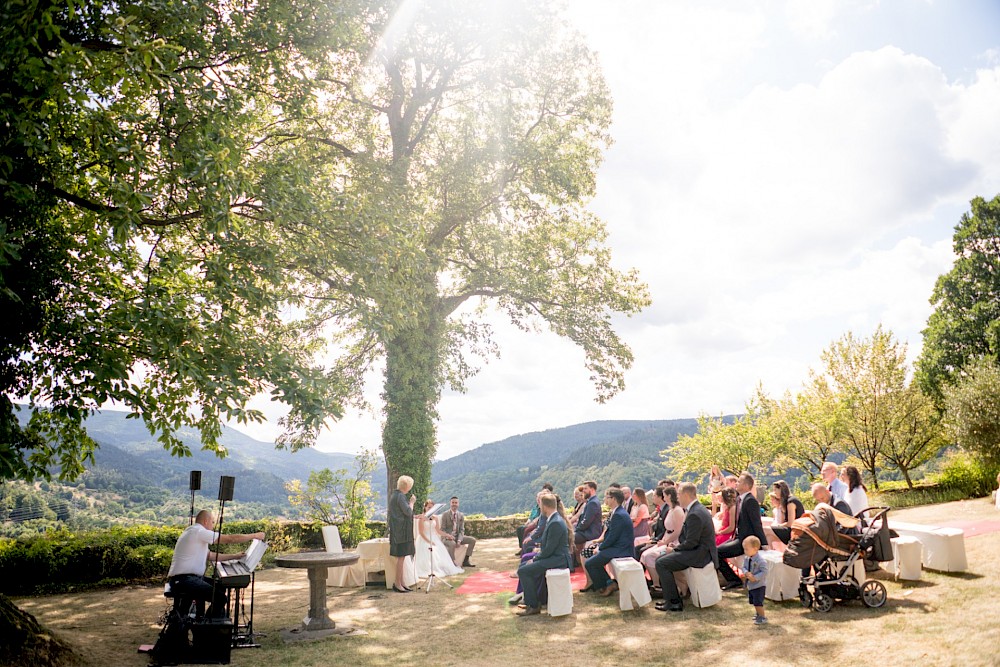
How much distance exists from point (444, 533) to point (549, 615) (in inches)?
216

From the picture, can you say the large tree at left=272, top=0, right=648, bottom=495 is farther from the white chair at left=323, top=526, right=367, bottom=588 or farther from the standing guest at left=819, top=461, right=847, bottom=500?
the standing guest at left=819, top=461, right=847, bottom=500

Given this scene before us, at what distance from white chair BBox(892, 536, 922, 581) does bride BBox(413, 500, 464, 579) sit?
26.0 ft

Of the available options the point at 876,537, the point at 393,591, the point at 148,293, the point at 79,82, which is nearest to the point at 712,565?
the point at 876,537

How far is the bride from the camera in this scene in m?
12.8

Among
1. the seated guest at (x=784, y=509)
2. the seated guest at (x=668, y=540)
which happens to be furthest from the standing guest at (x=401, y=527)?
the seated guest at (x=784, y=509)

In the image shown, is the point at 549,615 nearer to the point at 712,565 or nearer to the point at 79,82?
the point at 712,565

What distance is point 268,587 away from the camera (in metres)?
13.2

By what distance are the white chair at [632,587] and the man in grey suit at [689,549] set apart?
0.24m

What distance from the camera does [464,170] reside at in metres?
19.2

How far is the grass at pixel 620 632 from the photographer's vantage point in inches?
253

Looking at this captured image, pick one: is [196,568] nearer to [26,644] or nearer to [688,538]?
[26,644]

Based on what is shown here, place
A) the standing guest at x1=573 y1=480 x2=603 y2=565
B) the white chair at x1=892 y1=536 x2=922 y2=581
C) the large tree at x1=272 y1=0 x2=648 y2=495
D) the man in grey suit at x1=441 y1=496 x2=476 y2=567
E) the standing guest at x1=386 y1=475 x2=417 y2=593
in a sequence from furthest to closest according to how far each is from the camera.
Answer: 1. the large tree at x1=272 y1=0 x2=648 y2=495
2. the man in grey suit at x1=441 y1=496 x2=476 y2=567
3. the standing guest at x1=573 y1=480 x2=603 y2=565
4. the standing guest at x1=386 y1=475 x2=417 y2=593
5. the white chair at x1=892 y1=536 x2=922 y2=581

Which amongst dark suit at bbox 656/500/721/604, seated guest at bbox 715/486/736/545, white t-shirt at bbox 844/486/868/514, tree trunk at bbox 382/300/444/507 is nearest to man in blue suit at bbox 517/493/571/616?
dark suit at bbox 656/500/721/604

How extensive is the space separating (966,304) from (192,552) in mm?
39389
